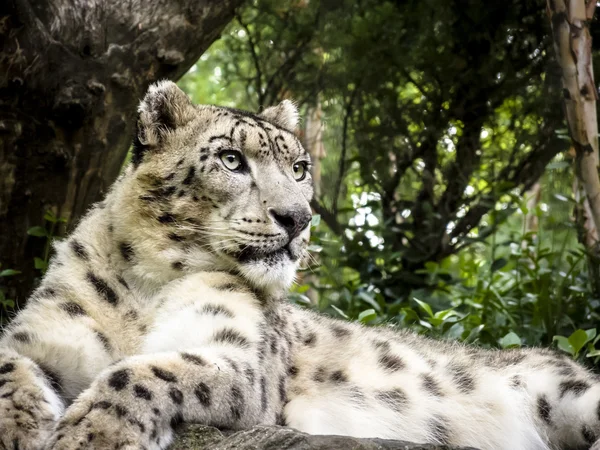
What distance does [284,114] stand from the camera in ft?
16.5

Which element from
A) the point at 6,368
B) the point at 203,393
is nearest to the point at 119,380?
the point at 203,393

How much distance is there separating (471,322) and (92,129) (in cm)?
310

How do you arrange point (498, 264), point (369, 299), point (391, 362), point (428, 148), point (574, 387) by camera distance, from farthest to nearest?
point (428, 148)
point (498, 264)
point (369, 299)
point (391, 362)
point (574, 387)

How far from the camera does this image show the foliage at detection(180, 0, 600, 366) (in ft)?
22.0

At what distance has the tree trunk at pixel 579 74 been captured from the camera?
5336mm

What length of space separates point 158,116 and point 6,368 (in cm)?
157

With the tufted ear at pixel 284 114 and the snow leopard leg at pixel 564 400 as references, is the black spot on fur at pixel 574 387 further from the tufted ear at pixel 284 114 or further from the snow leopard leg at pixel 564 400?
the tufted ear at pixel 284 114

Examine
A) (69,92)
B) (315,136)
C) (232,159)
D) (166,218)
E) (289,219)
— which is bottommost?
(166,218)

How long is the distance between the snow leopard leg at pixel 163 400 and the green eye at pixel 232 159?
986 mm

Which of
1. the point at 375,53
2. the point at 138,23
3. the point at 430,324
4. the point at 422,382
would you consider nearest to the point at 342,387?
the point at 422,382

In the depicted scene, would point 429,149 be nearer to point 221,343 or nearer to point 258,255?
point 258,255

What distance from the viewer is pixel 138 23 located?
593 centimetres

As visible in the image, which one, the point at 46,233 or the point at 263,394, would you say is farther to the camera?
the point at 46,233

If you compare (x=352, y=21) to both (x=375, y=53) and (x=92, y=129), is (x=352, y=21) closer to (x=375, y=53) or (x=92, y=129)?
(x=375, y=53)
